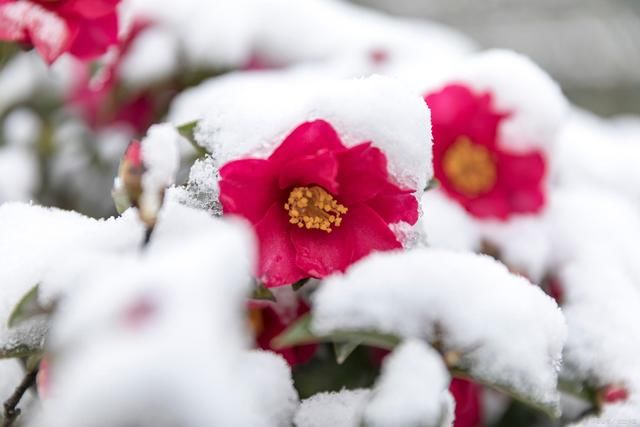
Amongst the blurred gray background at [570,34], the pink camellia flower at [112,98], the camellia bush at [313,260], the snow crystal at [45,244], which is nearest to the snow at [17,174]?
the camellia bush at [313,260]

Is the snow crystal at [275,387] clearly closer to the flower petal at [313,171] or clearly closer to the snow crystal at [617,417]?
the flower petal at [313,171]

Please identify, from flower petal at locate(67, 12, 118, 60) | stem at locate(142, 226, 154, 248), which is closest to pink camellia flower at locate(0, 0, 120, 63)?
flower petal at locate(67, 12, 118, 60)

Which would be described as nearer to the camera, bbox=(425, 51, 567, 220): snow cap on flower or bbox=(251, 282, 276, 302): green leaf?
bbox=(251, 282, 276, 302): green leaf

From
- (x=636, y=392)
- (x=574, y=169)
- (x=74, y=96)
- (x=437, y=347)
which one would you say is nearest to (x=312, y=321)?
(x=437, y=347)

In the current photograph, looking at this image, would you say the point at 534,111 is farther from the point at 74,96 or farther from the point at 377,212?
the point at 74,96

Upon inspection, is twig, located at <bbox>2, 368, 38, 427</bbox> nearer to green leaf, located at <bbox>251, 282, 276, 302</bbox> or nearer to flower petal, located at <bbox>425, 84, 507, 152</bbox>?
green leaf, located at <bbox>251, 282, 276, 302</bbox>

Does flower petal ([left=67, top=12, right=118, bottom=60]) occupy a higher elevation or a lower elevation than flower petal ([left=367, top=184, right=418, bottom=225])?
higher
